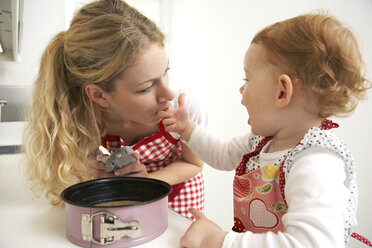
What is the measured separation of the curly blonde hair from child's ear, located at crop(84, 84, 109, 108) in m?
0.56

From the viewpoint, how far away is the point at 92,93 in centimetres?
102

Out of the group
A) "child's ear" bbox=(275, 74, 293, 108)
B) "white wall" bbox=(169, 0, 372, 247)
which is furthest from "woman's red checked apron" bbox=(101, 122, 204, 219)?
"child's ear" bbox=(275, 74, 293, 108)

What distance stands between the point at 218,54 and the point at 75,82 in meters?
1.22

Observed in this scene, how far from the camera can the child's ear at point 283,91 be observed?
66cm

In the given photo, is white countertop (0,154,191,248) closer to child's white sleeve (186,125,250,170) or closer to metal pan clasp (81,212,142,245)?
metal pan clasp (81,212,142,245)

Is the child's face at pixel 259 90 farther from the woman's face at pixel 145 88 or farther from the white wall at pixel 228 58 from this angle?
the white wall at pixel 228 58

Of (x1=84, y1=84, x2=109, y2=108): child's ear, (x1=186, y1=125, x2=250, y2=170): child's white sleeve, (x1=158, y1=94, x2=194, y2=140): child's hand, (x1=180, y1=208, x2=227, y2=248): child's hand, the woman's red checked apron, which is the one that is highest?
(x1=84, y1=84, x2=109, y2=108): child's ear

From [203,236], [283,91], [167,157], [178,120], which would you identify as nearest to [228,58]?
[167,157]

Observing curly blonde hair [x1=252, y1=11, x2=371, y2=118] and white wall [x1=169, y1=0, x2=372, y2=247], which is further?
white wall [x1=169, y1=0, x2=372, y2=247]

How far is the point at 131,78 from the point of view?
93 centimetres

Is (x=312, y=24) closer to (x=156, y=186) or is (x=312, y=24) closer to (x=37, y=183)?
(x=156, y=186)

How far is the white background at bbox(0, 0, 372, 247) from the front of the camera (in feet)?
4.03

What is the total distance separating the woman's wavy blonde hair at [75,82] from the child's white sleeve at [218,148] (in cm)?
30

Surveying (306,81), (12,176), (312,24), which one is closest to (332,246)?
(306,81)
